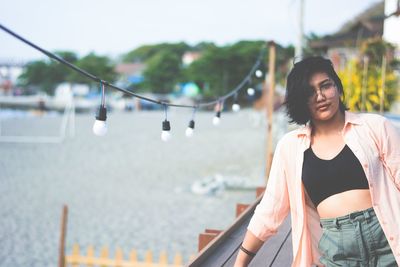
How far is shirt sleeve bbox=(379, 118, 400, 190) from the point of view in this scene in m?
1.45

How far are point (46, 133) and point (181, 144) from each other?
7.50 m

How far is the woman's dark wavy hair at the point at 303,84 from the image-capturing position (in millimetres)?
1538

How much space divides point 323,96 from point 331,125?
11 centimetres

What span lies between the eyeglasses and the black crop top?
19 cm

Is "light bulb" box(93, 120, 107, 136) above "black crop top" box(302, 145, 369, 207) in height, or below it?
above

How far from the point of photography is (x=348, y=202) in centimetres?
146

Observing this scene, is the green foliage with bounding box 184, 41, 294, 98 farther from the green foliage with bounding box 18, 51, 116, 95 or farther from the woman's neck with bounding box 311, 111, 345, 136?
the woman's neck with bounding box 311, 111, 345, 136

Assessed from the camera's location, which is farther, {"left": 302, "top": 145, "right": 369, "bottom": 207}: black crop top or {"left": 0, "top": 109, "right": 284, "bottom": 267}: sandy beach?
{"left": 0, "top": 109, "right": 284, "bottom": 267}: sandy beach

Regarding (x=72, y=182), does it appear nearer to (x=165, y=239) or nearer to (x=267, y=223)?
(x=165, y=239)

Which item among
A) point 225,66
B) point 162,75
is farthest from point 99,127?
point 162,75

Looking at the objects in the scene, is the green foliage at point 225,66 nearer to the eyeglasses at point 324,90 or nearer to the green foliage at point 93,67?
the green foliage at point 93,67

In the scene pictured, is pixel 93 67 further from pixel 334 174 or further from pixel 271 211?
pixel 334 174

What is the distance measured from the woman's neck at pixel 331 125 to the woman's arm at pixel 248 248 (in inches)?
17.7

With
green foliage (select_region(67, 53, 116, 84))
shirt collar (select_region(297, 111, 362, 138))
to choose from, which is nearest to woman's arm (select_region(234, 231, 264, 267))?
shirt collar (select_region(297, 111, 362, 138))
